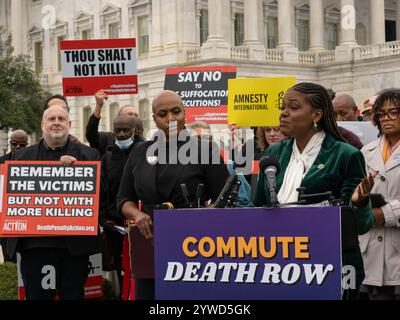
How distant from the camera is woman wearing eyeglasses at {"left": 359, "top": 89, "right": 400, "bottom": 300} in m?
6.61

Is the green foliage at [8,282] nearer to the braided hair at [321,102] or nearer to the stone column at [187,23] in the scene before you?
the braided hair at [321,102]

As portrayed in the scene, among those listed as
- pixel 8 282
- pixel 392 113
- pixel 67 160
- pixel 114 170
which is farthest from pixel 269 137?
pixel 392 113

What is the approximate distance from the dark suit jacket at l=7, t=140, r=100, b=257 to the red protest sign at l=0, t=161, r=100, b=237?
9 cm

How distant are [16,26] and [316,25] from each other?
18.3 metres

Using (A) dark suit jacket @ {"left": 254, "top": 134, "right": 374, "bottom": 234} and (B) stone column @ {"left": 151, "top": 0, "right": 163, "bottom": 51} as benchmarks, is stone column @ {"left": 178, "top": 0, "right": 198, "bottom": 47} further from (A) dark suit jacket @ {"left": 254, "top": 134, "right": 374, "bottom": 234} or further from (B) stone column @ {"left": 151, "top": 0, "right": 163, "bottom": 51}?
(A) dark suit jacket @ {"left": 254, "top": 134, "right": 374, "bottom": 234}

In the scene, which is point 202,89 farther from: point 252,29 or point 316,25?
point 316,25

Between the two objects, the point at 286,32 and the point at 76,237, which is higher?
the point at 286,32

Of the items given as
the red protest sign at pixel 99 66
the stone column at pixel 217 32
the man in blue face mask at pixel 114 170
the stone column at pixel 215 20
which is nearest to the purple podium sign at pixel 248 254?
the man in blue face mask at pixel 114 170

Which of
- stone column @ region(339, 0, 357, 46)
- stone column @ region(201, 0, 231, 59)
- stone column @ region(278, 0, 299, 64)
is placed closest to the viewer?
stone column @ region(201, 0, 231, 59)

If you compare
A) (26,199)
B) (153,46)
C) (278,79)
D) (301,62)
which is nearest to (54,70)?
(153,46)

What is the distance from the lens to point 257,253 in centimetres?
468

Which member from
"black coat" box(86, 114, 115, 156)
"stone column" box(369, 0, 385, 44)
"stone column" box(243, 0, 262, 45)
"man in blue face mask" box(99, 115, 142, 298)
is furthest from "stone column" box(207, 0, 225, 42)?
"man in blue face mask" box(99, 115, 142, 298)

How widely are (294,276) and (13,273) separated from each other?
6221 mm

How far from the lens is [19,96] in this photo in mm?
47844
